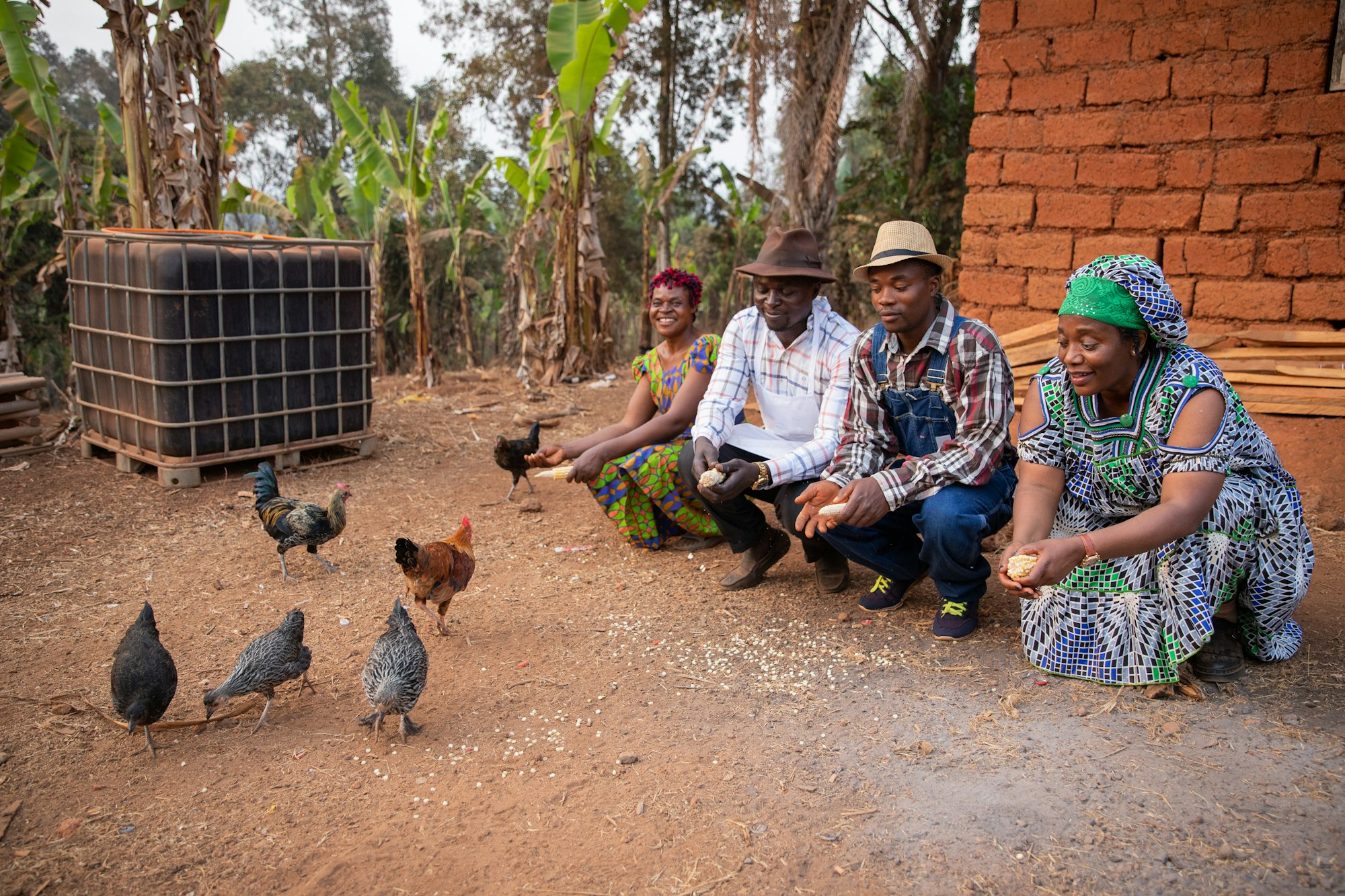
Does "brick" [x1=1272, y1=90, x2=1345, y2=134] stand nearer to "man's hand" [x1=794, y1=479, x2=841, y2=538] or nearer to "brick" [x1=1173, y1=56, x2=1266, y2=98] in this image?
"brick" [x1=1173, y1=56, x2=1266, y2=98]

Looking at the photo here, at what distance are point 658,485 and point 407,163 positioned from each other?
24.7 ft

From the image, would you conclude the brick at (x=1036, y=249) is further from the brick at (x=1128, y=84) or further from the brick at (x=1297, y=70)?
the brick at (x=1297, y=70)

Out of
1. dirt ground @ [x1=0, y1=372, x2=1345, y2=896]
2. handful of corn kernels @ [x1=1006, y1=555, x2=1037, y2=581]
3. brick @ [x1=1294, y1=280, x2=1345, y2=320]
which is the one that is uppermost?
brick @ [x1=1294, y1=280, x2=1345, y2=320]

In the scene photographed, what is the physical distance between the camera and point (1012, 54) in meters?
5.80

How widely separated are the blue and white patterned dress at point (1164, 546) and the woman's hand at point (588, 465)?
212 cm

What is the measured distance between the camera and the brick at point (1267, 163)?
506cm

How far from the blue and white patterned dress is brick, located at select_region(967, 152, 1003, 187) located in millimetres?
2911

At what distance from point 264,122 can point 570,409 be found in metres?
14.2

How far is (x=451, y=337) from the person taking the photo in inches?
659

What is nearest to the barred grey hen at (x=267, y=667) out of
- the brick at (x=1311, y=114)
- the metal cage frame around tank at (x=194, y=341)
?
the metal cage frame around tank at (x=194, y=341)

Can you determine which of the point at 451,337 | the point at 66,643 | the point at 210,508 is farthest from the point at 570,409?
the point at 451,337

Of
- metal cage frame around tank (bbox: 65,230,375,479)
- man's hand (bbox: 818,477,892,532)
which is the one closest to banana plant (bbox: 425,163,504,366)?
metal cage frame around tank (bbox: 65,230,375,479)

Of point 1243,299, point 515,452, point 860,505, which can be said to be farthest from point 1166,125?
point 515,452

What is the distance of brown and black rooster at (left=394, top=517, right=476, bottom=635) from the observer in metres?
3.86
